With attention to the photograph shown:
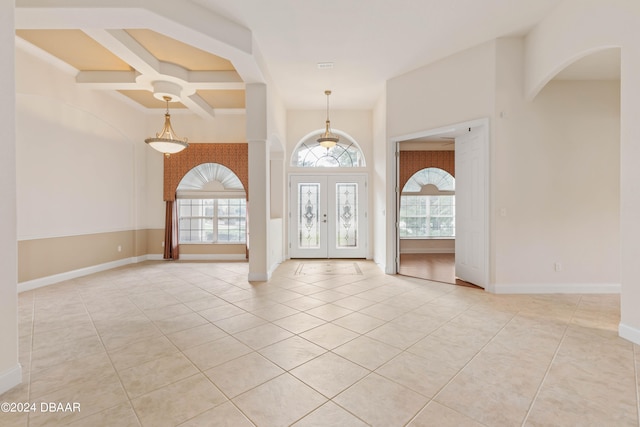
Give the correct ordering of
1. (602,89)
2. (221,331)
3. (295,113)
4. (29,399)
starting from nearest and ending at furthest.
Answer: (29,399), (221,331), (602,89), (295,113)

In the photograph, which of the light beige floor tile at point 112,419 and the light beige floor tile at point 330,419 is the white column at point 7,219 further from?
the light beige floor tile at point 330,419

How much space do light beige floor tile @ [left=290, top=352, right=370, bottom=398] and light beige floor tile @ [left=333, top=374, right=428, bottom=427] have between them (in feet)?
0.25

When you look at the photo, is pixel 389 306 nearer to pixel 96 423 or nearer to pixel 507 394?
pixel 507 394

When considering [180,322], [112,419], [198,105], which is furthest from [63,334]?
[198,105]

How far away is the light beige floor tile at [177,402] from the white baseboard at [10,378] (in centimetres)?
96

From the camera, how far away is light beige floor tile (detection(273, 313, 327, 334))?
10.0 feet

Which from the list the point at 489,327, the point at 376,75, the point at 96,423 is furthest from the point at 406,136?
the point at 96,423

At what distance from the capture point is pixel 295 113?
7.10 meters

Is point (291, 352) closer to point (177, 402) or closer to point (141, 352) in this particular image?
point (177, 402)

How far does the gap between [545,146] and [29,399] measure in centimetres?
619

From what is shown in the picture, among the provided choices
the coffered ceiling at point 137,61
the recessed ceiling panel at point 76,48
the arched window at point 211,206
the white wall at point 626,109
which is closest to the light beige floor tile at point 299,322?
the white wall at point 626,109

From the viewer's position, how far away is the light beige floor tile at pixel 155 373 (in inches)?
80.7

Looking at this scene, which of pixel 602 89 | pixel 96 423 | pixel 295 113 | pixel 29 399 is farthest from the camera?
pixel 295 113

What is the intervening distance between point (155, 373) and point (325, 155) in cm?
586
